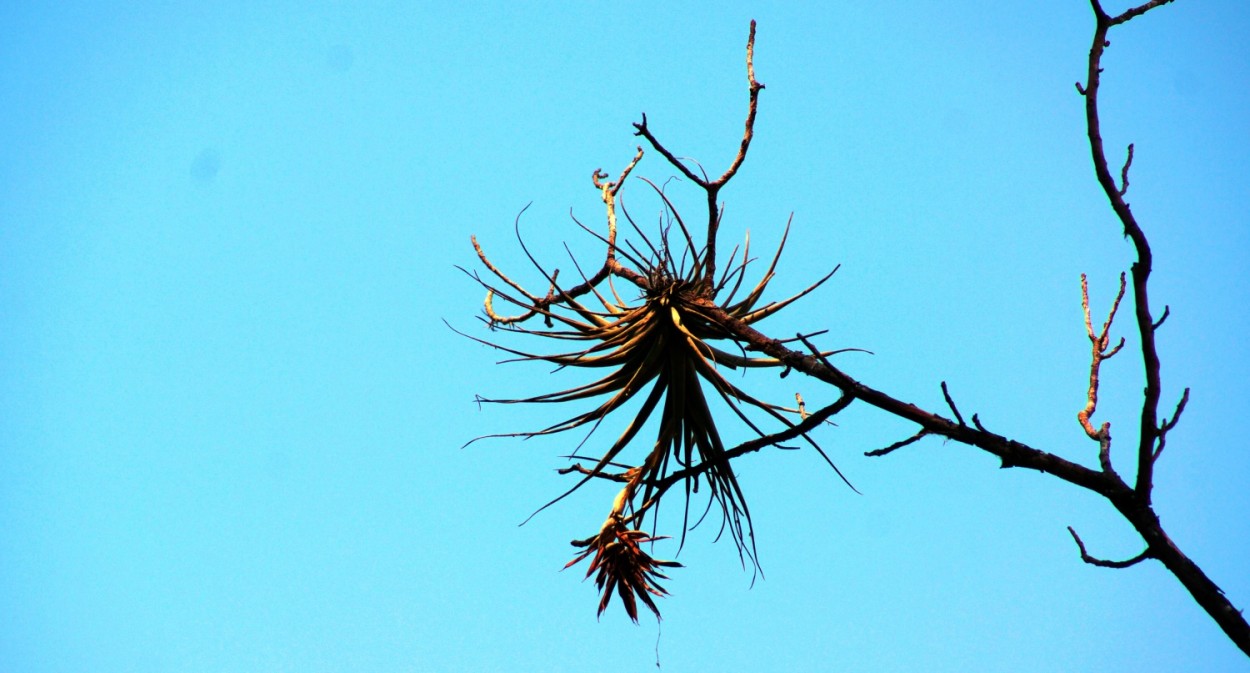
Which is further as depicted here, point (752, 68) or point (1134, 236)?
point (752, 68)

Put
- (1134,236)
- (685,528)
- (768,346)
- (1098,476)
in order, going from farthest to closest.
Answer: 1. (685,528)
2. (768,346)
3. (1098,476)
4. (1134,236)

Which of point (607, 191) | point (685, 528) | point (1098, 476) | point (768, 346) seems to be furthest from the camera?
point (607, 191)

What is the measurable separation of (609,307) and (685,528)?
97cm

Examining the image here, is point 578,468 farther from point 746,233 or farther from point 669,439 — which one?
point 746,233

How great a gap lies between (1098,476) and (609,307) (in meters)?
1.95

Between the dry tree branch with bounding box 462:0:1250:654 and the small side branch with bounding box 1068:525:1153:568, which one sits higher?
the dry tree branch with bounding box 462:0:1250:654

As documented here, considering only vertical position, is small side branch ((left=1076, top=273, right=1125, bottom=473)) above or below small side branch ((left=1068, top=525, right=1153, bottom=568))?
above

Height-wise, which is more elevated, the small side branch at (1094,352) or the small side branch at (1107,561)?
the small side branch at (1094,352)

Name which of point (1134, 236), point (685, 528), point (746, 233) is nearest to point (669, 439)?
point (685, 528)

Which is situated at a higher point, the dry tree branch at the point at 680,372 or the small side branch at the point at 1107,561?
the dry tree branch at the point at 680,372

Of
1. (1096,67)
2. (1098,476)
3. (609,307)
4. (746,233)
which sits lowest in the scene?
(1098,476)

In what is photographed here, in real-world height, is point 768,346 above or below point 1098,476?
above

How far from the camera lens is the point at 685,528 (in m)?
4.23

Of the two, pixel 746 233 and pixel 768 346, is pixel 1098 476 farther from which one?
pixel 746 233
